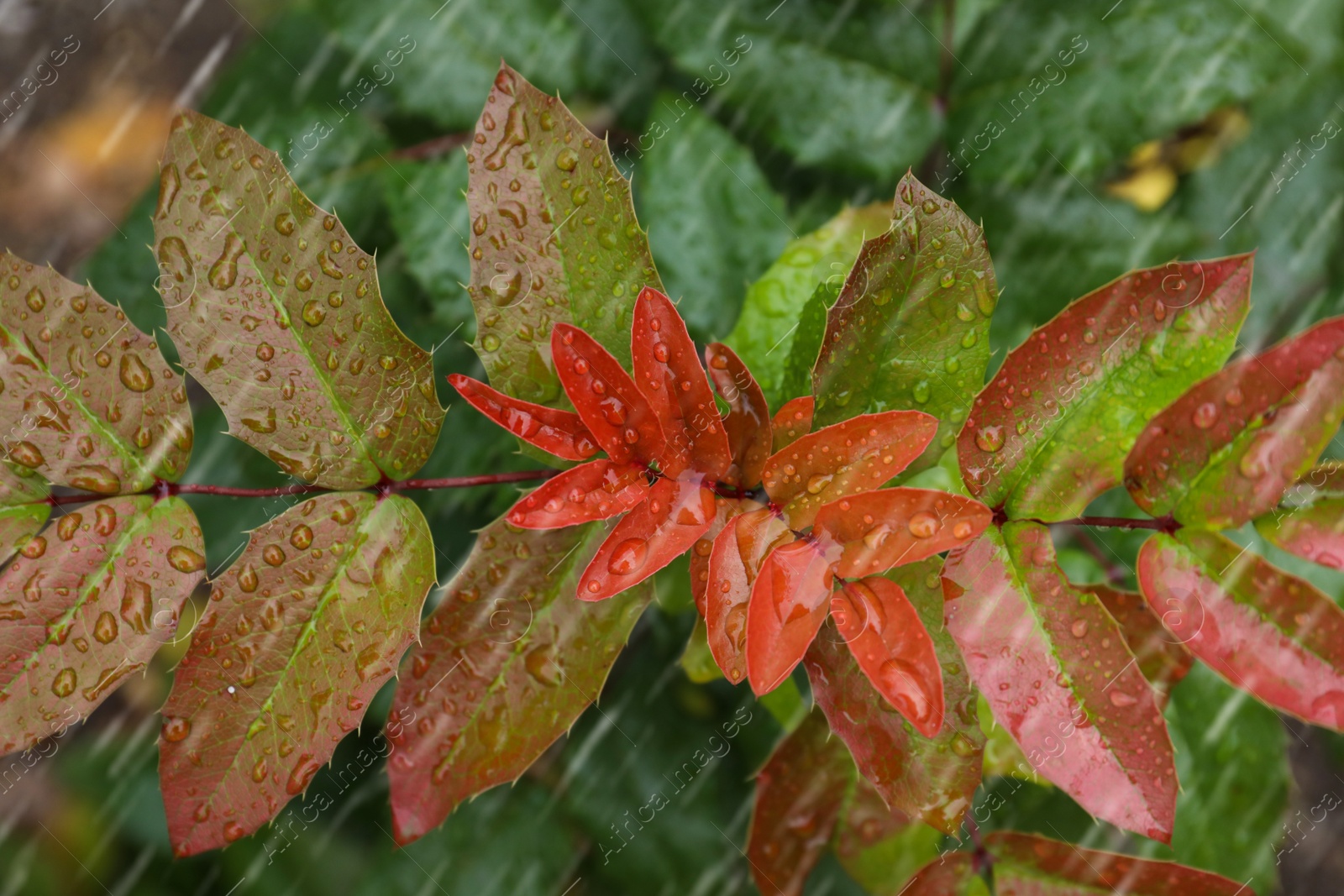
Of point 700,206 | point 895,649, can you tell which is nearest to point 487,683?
point 895,649

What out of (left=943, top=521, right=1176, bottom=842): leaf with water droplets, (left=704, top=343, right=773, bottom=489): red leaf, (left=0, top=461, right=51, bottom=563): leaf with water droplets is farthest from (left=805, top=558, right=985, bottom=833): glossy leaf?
(left=0, top=461, right=51, bottom=563): leaf with water droplets

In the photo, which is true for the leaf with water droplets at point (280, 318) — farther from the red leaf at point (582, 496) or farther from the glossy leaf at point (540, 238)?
the red leaf at point (582, 496)

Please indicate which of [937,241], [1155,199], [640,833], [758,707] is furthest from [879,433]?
[1155,199]

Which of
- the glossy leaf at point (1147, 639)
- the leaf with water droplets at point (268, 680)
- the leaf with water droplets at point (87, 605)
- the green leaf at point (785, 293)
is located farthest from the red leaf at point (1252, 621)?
the leaf with water droplets at point (87, 605)

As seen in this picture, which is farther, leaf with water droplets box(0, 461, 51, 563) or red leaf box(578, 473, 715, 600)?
leaf with water droplets box(0, 461, 51, 563)

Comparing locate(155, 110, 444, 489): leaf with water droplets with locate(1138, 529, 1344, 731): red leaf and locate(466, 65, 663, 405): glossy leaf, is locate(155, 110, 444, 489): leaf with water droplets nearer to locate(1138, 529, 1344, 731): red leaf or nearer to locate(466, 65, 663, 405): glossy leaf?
locate(466, 65, 663, 405): glossy leaf

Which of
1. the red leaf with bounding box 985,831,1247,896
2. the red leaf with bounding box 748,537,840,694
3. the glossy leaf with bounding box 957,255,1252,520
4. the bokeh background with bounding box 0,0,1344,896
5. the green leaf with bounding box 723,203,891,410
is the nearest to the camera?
the red leaf with bounding box 748,537,840,694

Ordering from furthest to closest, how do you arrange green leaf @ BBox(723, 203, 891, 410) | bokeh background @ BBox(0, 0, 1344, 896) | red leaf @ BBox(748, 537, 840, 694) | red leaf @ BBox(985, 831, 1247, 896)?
bokeh background @ BBox(0, 0, 1344, 896), green leaf @ BBox(723, 203, 891, 410), red leaf @ BBox(985, 831, 1247, 896), red leaf @ BBox(748, 537, 840, 694)
